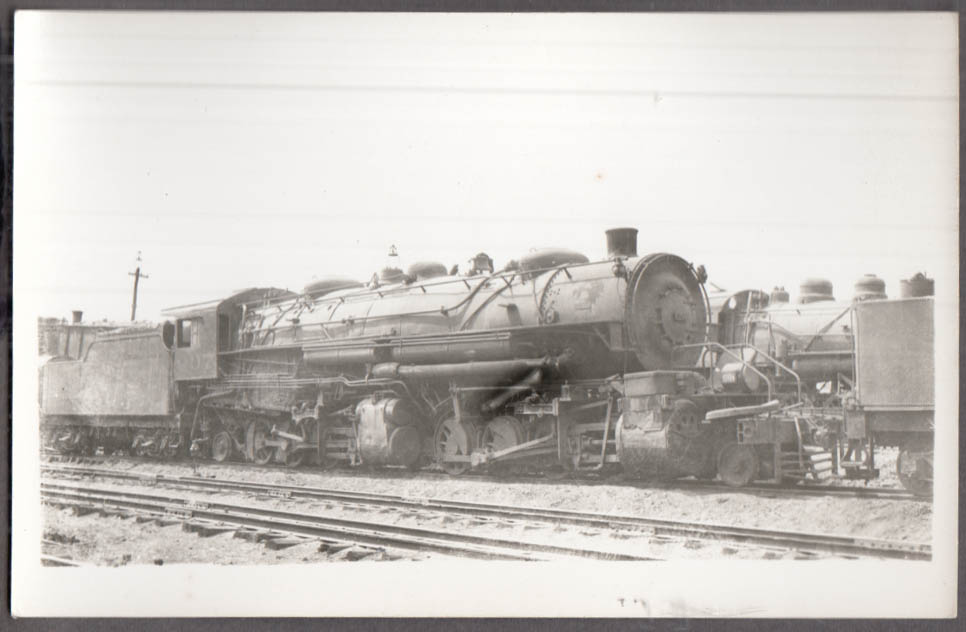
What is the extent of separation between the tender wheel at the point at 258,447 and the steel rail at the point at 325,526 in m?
2.07

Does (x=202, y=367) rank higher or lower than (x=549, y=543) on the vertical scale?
higher

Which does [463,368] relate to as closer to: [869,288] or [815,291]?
[815,291]

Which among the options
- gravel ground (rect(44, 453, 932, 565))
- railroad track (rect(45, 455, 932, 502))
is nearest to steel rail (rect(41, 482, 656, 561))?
gravel ground (rect(44, 453, 932, 565))

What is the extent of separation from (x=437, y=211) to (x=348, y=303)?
2.76m

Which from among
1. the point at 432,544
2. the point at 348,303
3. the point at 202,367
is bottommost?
the point at 432,544

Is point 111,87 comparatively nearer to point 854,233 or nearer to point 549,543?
point 549,543

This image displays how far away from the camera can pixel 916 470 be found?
609 cm

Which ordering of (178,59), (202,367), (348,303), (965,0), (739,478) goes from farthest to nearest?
(202,367) < (348,303) < (739,478) < (178,59) < (965,0)

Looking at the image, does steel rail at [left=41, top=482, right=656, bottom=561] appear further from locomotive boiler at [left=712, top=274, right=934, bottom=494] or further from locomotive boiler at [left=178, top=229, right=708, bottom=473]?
locomotive boiler at [left=712, top=274, right=934, bottom=494]

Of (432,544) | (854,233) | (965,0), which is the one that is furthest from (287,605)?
(965,0)

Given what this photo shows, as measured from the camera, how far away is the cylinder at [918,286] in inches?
230

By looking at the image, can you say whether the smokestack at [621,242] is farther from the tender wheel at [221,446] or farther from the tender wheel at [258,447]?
the tender wheel at [221,446]

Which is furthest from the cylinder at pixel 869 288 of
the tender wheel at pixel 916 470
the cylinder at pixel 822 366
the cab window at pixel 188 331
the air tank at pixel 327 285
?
the cab window at pixel 188 331

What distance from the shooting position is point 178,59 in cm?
615
